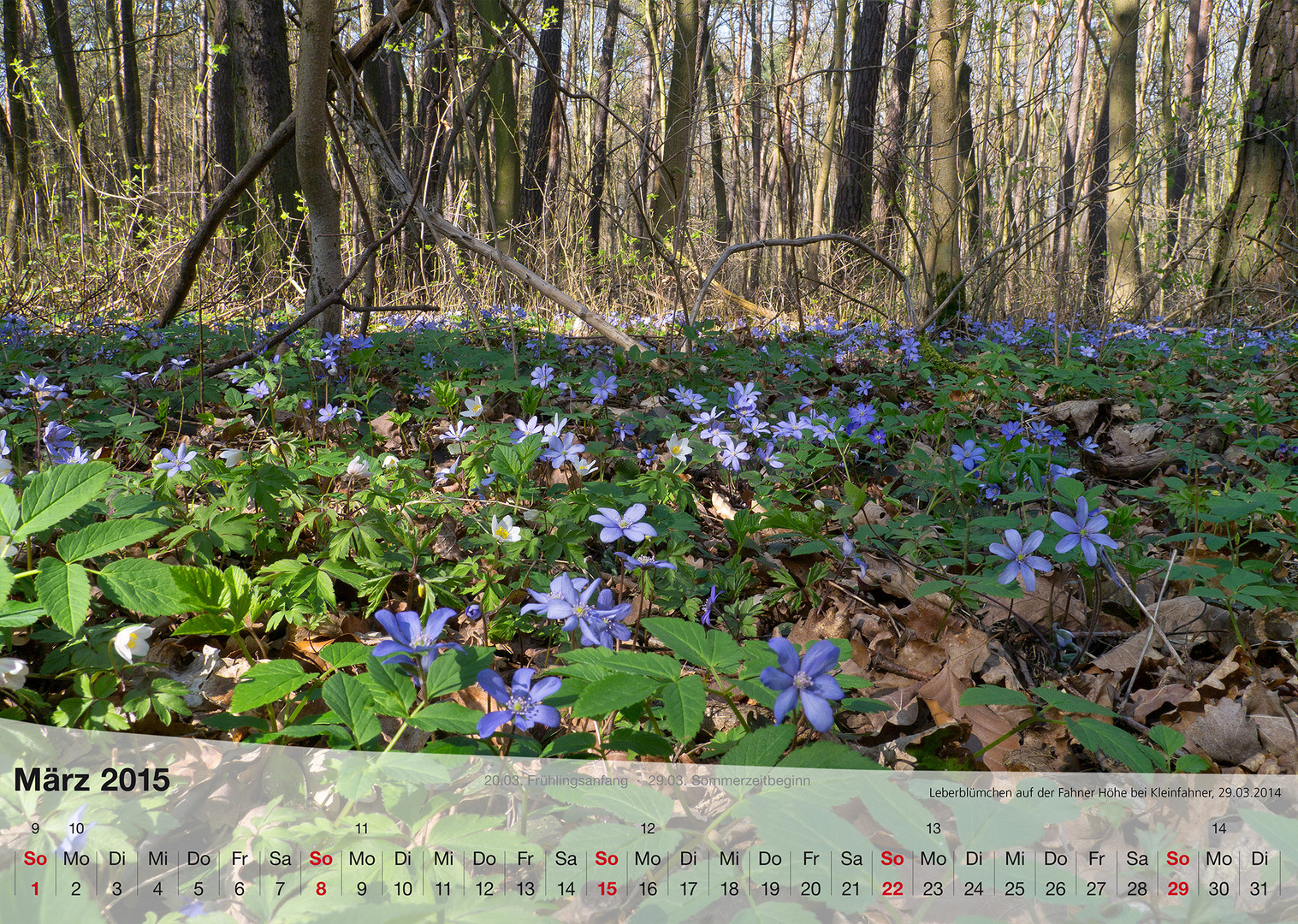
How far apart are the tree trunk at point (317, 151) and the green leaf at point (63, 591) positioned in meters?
2.82

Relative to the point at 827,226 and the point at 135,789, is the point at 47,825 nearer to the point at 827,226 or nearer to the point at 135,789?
the point at 135,789

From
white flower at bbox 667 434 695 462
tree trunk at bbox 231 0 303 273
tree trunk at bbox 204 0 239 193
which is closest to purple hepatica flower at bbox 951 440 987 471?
white flower at bbox 667 434 695 462

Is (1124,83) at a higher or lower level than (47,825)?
higher

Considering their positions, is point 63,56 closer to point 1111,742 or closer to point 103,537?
point 103,537

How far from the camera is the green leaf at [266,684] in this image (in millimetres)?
1044

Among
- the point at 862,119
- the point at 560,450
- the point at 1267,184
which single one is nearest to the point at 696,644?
the point at 560,450

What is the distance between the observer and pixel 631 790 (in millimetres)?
921

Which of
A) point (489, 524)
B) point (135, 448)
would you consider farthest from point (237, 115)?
point (489, 524)

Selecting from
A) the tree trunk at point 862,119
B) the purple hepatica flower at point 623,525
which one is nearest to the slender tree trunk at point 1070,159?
the tree trunk at point 862,119

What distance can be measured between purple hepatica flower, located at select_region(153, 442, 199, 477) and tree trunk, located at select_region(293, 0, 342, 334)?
1.92 metres

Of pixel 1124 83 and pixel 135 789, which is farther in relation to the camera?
pixel 1124 83

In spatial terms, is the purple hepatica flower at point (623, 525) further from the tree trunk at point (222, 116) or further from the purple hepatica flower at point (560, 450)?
the tree trunk at point (222, 116)

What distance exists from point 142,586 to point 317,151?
3025 mm

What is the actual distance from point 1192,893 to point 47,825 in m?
1.44
